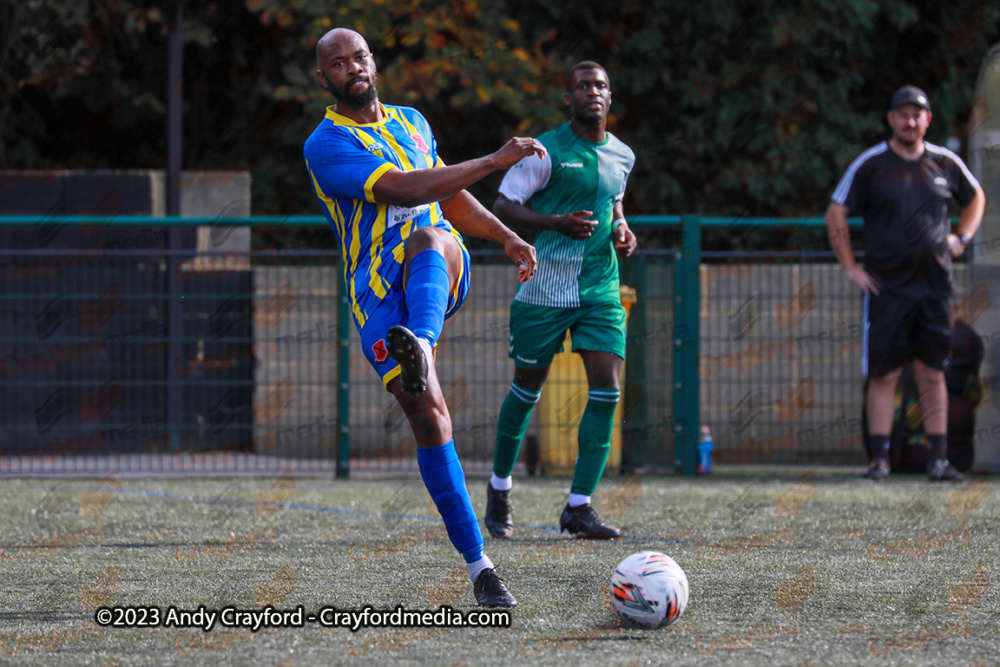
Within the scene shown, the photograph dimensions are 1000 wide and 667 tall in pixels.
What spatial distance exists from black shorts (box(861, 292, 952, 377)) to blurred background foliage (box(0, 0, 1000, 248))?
403 cm

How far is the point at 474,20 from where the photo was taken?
41.7 ft

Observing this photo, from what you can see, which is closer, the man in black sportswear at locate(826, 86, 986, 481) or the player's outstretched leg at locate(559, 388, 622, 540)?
the player's outstretched leg at locate(559, 388, 622, 540)

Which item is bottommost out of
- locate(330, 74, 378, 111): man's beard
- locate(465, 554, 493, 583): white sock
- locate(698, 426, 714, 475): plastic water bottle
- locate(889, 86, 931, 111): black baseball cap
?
locate(698, 426, 714, 475): plastic water bottle

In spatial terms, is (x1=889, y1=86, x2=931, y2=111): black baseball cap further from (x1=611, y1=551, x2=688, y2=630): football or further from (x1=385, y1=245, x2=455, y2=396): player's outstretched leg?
(x1=611, y1=551, x2=688, y2=630): football

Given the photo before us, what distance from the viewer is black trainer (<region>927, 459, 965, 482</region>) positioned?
8.71 metres

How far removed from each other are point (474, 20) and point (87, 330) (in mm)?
5094

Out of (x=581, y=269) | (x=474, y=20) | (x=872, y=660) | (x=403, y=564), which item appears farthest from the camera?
(x=474, y=20)

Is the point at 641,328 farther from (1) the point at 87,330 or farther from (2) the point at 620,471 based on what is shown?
(1) the point at 87,330

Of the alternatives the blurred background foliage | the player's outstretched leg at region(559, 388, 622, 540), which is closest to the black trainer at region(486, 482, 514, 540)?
the player's outstretched leg at region(559, 388, 622, 540)

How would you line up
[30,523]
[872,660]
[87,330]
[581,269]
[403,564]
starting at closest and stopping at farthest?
[872,660]
[403,564]
[581,269]
[30,523]
[87,330]

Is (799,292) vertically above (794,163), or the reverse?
(794,163)

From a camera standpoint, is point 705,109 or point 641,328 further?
point 705,109

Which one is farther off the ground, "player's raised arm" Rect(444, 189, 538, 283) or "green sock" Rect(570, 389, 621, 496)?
"player's raised arm" Rect(444, 189, 538, 283)

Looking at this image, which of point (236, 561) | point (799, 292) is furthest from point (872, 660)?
point (799, 292)
